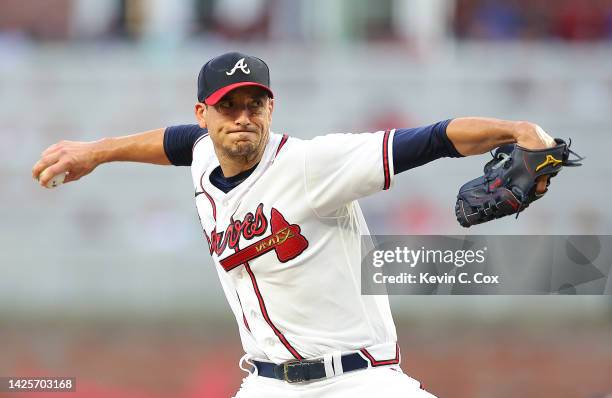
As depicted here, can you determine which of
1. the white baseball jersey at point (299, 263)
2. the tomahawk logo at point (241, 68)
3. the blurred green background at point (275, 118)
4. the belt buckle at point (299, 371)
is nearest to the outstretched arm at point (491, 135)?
the white baseball jersey at point (299, 263)

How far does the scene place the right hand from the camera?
5.95 metres

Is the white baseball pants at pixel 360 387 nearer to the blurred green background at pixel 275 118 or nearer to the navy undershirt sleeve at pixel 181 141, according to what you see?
the navy undershirt sleeve at pixel 181 141

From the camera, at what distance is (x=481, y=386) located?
473 inches

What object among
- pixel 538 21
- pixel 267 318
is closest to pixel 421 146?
pixel 267 318

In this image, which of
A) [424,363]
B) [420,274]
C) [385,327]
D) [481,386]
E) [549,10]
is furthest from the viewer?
[549,10]

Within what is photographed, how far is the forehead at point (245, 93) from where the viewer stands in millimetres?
5477

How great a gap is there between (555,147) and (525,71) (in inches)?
517

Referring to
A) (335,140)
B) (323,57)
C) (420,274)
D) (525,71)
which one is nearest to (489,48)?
(525,71)

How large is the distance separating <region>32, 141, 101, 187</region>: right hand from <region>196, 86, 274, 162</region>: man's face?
945 millimetres

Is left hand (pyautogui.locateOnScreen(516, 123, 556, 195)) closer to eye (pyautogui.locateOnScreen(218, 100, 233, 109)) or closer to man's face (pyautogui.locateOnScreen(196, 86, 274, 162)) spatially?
man's face (pyautogui.locateOnScreen(196, 86, 274, 162))

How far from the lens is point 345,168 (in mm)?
5242

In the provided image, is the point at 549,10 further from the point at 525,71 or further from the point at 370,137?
the point at 370,137

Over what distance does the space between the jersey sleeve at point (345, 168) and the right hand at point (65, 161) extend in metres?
1.45

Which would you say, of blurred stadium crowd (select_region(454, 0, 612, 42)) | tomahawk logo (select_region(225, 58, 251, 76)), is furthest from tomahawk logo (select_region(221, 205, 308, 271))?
blurred stadium crowd (select_region(454, 0, 612, 42))
